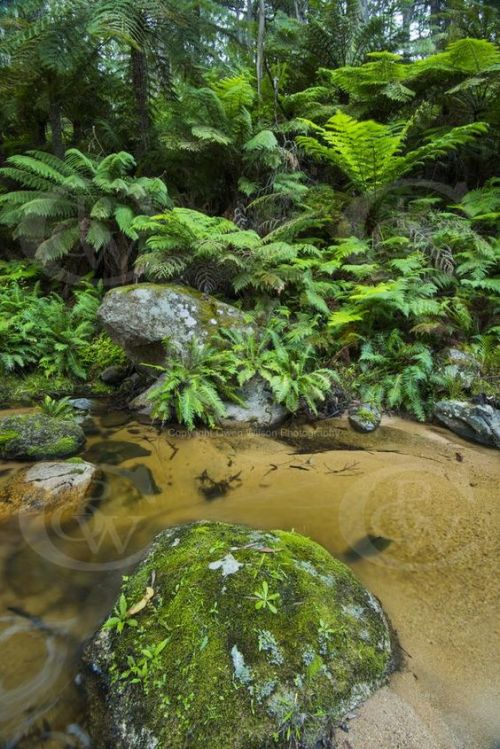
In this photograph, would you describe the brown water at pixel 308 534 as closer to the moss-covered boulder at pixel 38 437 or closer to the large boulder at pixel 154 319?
the moss-covered boulder at pixel 38 437

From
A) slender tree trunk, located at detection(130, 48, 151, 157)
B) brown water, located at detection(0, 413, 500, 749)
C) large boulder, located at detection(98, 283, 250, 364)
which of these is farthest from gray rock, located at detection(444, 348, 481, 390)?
slender tree trunk, located at detection(130, 48, 151, 157)

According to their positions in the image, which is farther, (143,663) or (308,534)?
(308,534)

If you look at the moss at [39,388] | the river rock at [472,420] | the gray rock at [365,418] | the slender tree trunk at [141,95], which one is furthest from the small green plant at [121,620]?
the slender tree trunk at [141,95]

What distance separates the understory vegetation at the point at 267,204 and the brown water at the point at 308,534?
2.15ft

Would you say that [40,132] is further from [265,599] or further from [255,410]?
[265,599]

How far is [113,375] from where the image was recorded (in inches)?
220

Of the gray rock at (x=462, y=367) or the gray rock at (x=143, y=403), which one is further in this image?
the gray rock at (x=143, y=403)

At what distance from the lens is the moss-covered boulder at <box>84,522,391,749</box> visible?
1484 millimetres

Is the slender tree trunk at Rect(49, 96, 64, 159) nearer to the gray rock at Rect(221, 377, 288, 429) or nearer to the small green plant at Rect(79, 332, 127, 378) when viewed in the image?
the small green plant at Rect(79, 332, 127, 378)

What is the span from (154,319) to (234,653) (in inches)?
153

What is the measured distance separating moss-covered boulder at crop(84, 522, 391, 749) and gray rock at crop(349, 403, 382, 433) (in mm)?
2358

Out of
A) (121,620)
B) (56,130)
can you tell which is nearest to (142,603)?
(121,620)

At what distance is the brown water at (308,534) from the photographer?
1767 millimetres

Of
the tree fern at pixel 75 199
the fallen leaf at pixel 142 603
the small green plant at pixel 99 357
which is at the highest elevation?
the tree fern at pixel 75 199
